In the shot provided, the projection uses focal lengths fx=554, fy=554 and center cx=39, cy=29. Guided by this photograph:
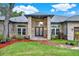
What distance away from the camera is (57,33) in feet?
41.6

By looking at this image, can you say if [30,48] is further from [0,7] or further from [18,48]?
[0,7]

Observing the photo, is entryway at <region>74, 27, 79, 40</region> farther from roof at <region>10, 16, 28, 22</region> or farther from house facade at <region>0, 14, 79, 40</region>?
roof at <region>10, 16, 28, 22</region>

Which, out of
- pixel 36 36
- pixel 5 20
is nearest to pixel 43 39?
pixel 36 36

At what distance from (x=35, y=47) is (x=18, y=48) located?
385 millimetres

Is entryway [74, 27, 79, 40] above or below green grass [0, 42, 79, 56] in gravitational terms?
above

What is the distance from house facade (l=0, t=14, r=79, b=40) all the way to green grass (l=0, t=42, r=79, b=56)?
0.27 meters

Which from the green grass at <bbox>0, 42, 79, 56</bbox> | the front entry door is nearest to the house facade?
the front entry door

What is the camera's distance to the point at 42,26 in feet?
41.4

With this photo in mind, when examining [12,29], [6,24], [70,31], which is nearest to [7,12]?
[6,24]

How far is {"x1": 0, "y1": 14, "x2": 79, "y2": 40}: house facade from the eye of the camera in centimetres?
1261

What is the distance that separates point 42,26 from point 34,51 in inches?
24.2

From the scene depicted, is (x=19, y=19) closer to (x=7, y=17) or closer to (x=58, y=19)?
(x=7, y=17)

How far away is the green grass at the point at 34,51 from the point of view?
1240cm

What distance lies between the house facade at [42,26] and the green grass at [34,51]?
0.87 feet
